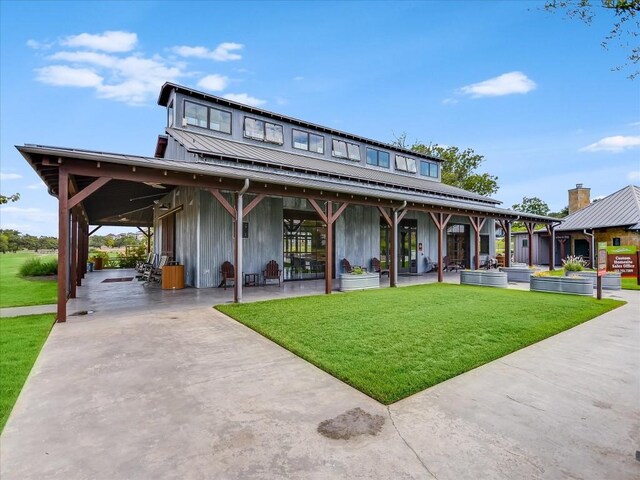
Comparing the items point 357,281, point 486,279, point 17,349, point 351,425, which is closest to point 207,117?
point 357,281

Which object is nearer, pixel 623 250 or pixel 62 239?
pixel 62 239

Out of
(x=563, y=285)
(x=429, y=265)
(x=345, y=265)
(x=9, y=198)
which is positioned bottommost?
(x=563, y=285)


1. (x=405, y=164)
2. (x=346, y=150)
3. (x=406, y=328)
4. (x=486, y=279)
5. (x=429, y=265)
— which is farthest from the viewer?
(x=405, y=164)

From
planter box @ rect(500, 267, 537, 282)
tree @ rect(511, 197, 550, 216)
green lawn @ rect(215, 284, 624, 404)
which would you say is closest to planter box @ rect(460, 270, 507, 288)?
green lawn @ rect(215, 284, 624, 404)

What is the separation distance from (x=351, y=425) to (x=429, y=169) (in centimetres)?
2198

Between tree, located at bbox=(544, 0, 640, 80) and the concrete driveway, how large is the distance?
10.2ft

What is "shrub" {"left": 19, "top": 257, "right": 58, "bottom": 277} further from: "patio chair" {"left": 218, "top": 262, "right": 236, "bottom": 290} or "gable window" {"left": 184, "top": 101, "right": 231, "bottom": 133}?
"patio chair" {"left": 218, "top": 262, "right": 236, "bottom": 290}

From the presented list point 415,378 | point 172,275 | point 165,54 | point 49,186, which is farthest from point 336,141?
point 415,378

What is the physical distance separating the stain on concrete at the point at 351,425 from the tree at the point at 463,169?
36231mm

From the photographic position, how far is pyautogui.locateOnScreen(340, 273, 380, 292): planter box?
1061cm

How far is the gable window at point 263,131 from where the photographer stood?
14.3m

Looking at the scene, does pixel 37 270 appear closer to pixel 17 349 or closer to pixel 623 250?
pixel 17 349

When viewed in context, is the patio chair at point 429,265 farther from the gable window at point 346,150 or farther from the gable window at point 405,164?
the gable window at point 346,150

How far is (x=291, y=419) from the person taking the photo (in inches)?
110
